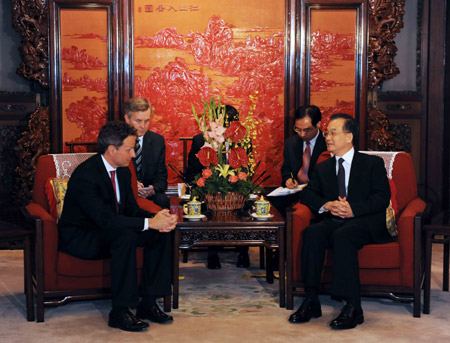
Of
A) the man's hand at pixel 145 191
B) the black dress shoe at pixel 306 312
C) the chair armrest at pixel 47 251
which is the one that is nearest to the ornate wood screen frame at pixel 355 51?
the man's hand at pixel 145 191

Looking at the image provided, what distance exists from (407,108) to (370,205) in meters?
2.55

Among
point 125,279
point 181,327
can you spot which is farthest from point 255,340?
point 125,279

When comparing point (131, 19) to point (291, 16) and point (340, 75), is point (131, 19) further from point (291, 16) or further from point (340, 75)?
point (340, 75)

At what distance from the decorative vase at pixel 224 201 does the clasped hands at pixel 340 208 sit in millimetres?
562

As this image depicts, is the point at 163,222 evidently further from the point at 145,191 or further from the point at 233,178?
the point at 145,191

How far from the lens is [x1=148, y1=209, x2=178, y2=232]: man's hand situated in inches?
138

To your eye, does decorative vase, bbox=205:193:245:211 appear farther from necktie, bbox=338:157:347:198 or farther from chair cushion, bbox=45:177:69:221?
chair cushion, bbox=45:177:69:221

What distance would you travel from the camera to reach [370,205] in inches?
145

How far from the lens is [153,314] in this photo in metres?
3.52

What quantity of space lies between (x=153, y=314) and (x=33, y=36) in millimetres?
3133

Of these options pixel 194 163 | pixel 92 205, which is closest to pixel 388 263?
A: pixel 92 205

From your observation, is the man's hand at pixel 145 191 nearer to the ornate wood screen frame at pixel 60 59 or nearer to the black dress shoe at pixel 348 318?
the ornate wood screen frame at pixel 60 59

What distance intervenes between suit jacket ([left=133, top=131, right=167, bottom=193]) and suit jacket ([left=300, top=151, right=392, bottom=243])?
1251mm

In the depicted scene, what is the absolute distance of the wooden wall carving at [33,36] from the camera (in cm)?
562
